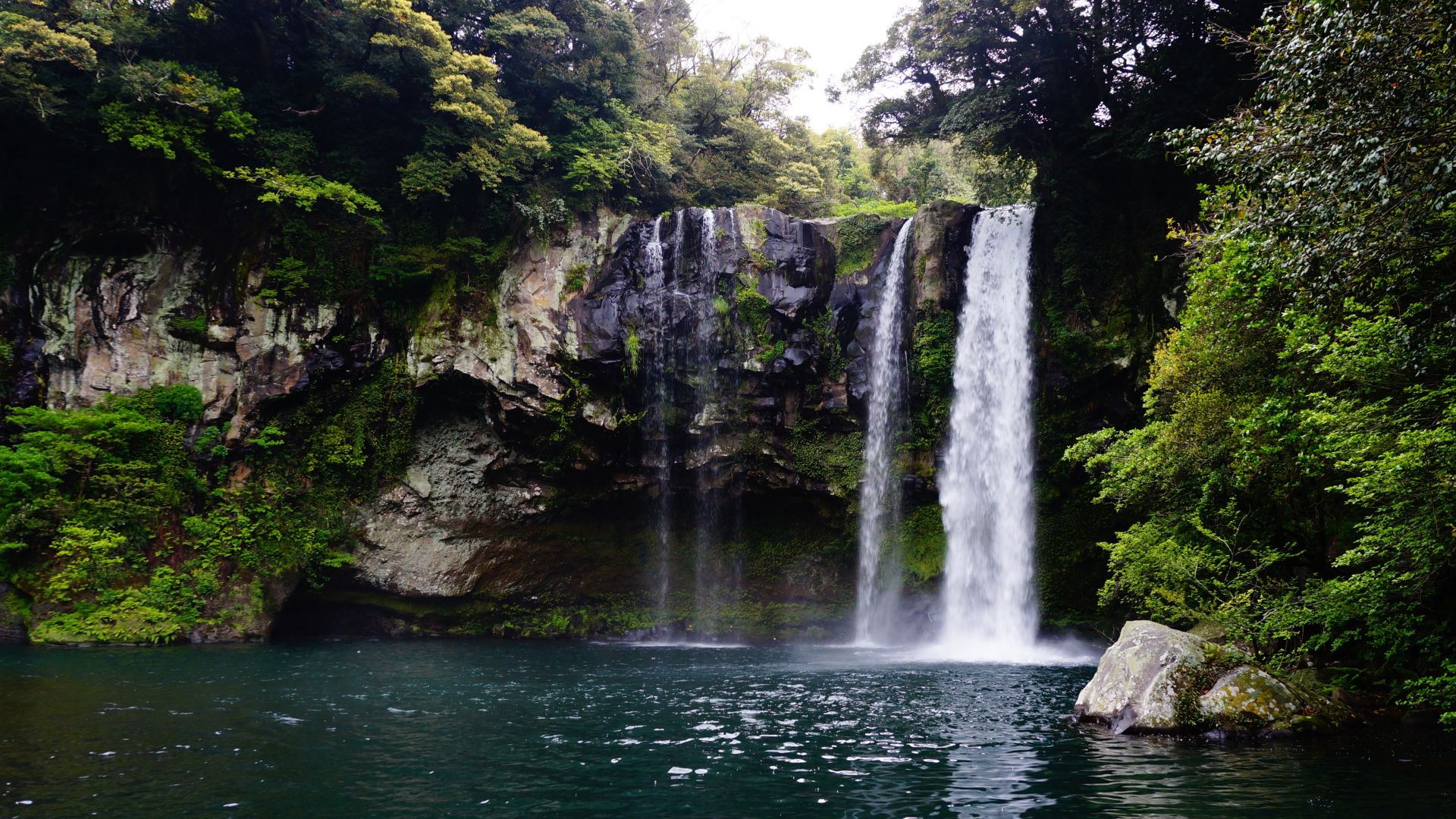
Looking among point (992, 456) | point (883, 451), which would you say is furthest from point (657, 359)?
point (992, 456)

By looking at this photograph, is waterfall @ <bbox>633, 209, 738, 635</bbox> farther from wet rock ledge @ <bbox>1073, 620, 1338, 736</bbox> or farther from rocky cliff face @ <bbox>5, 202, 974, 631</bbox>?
wet rock ledge @ <bbox>1073, 620, 1338, 736</bbox>

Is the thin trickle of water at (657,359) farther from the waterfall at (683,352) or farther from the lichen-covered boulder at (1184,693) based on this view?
the lichen-covered boulder at (1184,693)

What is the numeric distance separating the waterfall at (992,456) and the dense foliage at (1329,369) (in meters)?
6.56

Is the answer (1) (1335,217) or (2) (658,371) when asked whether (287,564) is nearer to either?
(2) (658,371)

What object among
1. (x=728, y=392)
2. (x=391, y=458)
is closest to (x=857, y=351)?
(x=728, y=392)

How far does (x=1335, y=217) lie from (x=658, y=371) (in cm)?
1535

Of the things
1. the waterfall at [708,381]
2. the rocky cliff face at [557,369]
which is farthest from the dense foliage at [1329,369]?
the waterfall at [708,381]

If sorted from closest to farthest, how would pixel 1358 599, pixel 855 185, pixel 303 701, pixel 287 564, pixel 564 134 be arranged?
pixel 1358 599 → pixel 303 701 → pixel 287 564 → pixel 564 134 → pixel 855 185

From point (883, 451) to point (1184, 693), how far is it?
11483mm

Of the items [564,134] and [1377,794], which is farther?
[564,134]

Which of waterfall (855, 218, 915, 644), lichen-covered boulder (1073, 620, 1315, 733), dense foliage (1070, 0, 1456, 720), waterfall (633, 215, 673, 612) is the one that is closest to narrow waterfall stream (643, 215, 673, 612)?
waterfall (633, 215, 673, 612)

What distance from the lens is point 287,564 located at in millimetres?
18734

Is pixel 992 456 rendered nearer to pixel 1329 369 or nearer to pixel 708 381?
pixel 708 381

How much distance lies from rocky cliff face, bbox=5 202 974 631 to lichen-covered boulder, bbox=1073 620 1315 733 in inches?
429
